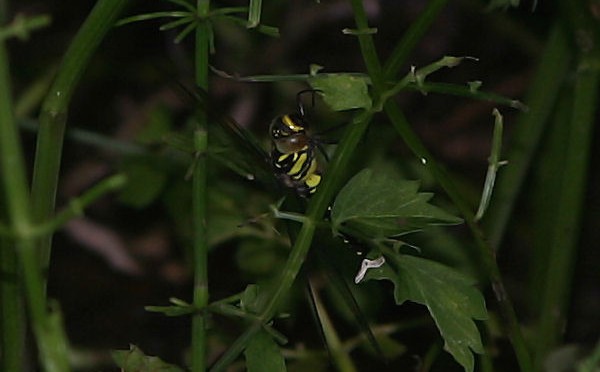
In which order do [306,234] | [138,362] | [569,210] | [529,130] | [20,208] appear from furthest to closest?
[529,130] → [569,210] → [138,362] → [306,234] → [20,208]

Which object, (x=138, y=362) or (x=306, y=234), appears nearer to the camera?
(x=306, y=234)

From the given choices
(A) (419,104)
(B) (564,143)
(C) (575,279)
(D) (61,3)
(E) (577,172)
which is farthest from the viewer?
(A) (419,104)

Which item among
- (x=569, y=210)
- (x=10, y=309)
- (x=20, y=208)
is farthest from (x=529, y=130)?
(x=20, y=208)

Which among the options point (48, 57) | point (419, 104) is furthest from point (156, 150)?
point (419, 104)

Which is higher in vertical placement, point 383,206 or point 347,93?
point 347,93

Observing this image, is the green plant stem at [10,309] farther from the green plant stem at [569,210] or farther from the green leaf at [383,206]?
the green plant stem at [569,210]

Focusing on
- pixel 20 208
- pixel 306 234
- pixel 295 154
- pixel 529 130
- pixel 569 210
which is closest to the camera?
pixel 20 208

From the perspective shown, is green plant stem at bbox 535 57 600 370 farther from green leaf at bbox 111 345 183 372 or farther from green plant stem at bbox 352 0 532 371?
green leaf at bbox 111 345 183 372

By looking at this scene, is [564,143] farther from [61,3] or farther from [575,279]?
[61,3]

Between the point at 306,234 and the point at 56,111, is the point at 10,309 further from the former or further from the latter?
the point at 306,234
